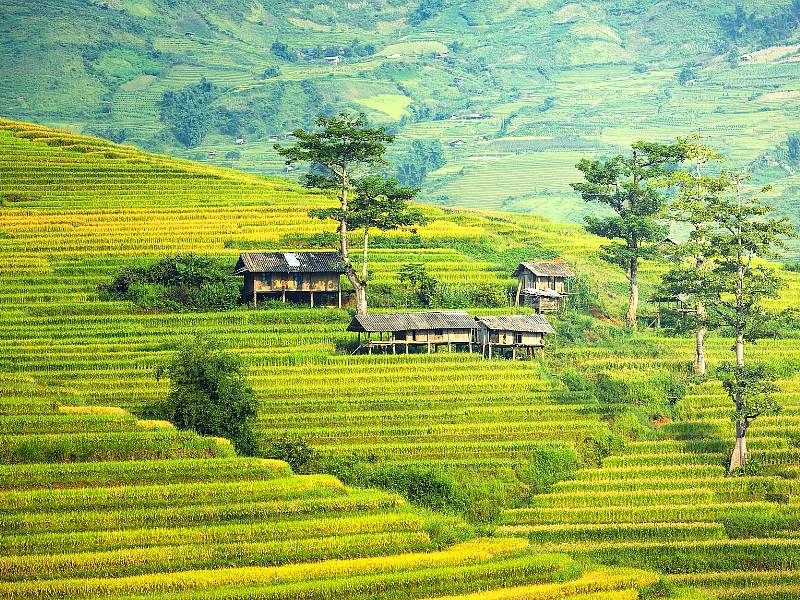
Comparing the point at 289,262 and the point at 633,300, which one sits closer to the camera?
the point at 289,262

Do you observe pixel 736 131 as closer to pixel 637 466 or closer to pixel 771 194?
pixel 771 194

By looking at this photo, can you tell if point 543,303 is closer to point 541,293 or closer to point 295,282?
point 541,293

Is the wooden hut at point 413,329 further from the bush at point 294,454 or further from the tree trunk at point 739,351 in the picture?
the tree trunk at point 739,351

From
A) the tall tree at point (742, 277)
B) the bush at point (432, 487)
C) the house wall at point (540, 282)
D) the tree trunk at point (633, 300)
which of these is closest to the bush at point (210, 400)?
the bush at point (432, 487)

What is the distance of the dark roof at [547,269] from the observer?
73375 mm

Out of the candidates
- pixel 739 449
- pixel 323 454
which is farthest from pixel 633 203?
pixel 323 454

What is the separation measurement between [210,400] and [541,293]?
79.8ft

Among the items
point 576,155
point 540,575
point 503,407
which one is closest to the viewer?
point 540,575

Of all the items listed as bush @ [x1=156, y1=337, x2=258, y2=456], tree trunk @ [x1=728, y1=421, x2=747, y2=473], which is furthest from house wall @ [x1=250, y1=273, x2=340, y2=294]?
tree trunk @ [x1=728, y1=421, x2=747, y2=473]

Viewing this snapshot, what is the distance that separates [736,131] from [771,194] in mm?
22780

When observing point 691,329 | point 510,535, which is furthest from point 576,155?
point 510,535

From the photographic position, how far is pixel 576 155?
17625 cm

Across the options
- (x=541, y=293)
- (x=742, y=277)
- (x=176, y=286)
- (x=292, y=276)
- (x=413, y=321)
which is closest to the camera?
(x=742, y=277)

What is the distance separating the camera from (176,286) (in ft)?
227
